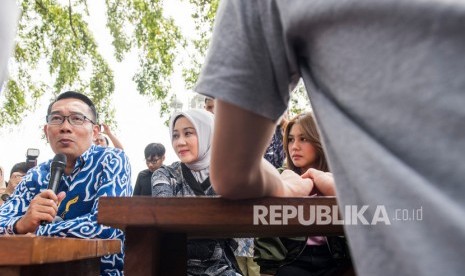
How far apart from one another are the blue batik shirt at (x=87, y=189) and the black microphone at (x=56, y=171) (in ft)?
0.61

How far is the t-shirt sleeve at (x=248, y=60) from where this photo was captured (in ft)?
2.51

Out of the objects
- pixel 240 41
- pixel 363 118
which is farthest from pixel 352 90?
pixel 240 41

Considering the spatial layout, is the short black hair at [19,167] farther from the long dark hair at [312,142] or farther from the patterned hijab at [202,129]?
the long dark hair at [312,142]

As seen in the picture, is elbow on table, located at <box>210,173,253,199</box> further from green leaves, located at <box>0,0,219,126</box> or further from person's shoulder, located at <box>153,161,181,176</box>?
green leaves, located at <box>0,0,219,126</box>

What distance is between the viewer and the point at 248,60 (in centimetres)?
78

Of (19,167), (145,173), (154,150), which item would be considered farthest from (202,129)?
(19,167)

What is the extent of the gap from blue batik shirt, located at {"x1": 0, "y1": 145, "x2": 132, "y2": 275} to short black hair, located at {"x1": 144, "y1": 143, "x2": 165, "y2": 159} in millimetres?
3068

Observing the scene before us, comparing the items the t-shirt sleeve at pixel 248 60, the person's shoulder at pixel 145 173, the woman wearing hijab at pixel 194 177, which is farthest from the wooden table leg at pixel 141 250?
the person's shoulder at pixel 145 173

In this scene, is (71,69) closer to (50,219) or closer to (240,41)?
(50,219)

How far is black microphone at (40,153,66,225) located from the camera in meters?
2.77

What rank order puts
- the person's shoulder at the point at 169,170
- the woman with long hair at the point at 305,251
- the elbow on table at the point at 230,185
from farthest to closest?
1. the person's shoulder at the point at 169,170
2. the woman with long hair at the point at 305,251
3. the elbow on table at the point at 230,185

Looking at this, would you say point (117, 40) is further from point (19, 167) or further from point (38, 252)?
point (38, 252)

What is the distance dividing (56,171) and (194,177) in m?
0.79

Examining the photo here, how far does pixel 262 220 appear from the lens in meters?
1.25
